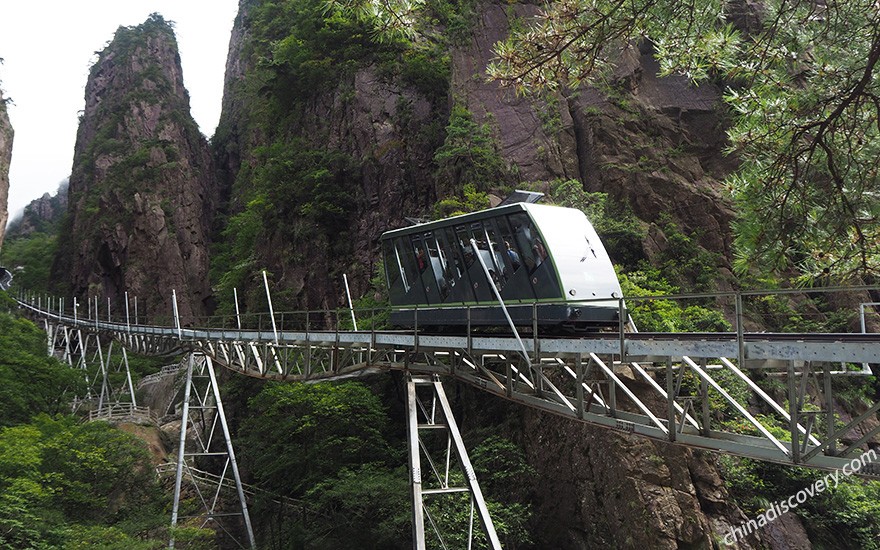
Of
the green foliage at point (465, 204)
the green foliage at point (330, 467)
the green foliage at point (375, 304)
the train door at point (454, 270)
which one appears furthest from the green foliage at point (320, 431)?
the train door at point (454, 270)

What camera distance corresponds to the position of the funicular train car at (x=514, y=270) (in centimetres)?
1041

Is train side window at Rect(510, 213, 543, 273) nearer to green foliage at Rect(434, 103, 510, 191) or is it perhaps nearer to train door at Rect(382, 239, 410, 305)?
train door at Rect(382, 239, 410, 305)

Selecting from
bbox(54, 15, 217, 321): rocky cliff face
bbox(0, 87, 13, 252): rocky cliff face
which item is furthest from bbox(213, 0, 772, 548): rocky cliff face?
bbox(54, 15, 217, 321): rocky cliff face

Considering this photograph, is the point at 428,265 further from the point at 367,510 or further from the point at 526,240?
the point at 367,510

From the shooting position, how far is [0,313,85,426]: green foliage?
20.6m

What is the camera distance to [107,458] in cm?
1942

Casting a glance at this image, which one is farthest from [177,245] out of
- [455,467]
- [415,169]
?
[455,467]

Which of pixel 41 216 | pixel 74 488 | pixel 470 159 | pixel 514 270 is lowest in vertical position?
pixel 74 488

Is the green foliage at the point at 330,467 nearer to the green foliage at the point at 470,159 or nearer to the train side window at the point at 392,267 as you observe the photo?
the train side window at the point at 392,267

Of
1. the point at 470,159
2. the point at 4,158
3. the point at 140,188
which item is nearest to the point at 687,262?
the point at 470,159

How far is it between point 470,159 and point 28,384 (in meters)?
17.5

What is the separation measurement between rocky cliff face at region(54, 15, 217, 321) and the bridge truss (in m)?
34.9

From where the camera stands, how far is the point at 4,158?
3531 centimetres

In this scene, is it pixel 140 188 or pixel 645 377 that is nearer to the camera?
pixel 645 377
